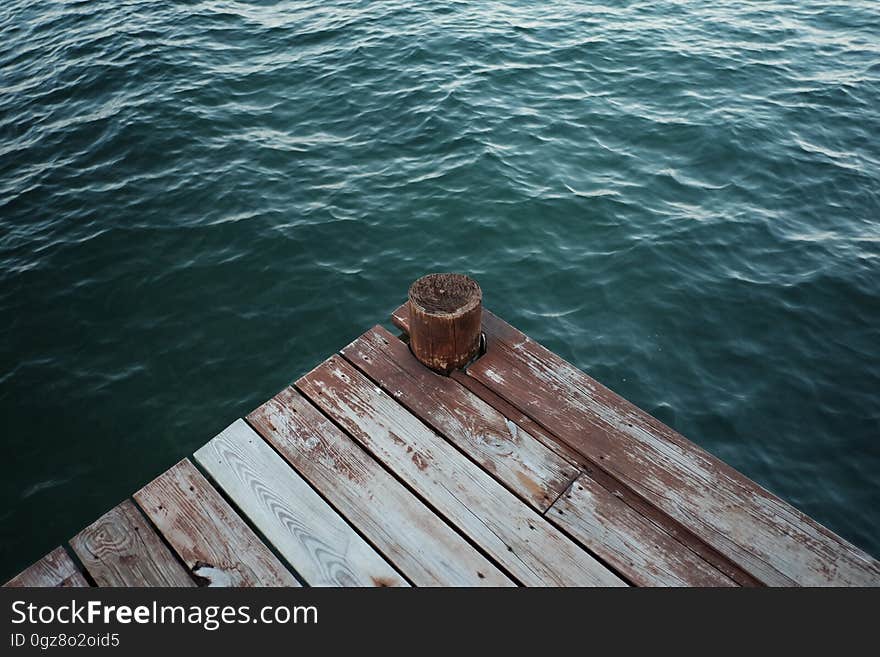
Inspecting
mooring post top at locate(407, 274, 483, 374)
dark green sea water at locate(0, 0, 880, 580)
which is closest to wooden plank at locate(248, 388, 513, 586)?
mooring post top at locate(407, 274, 483, 374)

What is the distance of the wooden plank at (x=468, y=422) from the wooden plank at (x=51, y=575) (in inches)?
93.0

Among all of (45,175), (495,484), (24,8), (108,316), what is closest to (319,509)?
(495,484)

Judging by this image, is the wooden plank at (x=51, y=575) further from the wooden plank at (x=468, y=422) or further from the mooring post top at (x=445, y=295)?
the mooring post top at (x=445, y=295)

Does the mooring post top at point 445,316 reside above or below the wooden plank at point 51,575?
above

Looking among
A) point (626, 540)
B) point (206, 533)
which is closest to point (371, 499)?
point (206, 533)

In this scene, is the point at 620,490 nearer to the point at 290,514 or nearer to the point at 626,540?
the point at 626,540

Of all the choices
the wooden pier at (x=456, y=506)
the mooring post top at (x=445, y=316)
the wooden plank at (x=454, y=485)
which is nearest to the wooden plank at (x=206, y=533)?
the wooden pier at (x=456, y=506)

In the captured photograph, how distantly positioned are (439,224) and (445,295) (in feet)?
13.8

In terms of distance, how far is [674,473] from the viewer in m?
3.88

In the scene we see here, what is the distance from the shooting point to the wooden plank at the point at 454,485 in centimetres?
352

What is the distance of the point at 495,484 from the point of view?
3.95m

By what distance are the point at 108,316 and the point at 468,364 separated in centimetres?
517

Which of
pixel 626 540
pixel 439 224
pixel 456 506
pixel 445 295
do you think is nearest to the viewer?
pixel 626 540

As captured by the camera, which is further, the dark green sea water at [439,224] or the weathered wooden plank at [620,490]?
the dark green sea water at [439,224]
